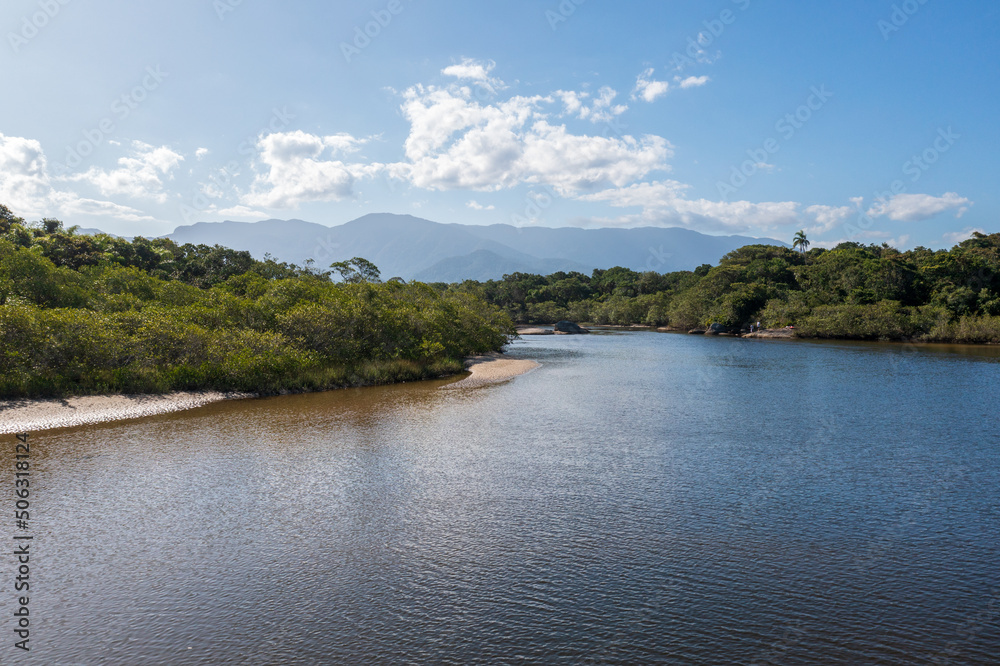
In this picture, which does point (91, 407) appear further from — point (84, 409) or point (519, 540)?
point (519, 540)

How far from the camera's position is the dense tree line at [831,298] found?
75.9 metres

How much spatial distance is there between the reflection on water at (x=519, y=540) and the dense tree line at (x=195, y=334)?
5951 mm

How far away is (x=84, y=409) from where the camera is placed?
2625 cm

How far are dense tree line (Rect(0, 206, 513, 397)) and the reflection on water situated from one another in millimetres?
5951

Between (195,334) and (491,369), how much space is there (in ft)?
78.2

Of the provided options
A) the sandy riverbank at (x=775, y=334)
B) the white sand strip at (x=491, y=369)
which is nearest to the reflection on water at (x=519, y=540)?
the white sand strip at (x=491, y=369)

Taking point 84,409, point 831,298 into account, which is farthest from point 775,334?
point 84,409

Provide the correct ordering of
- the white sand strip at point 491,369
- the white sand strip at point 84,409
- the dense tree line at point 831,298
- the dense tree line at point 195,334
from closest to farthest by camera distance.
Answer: the white sand strip at point 84,409 < the dense tree line at point 195,334 < the white sand strip at point 491,369 < the dense tree line at point 831,298

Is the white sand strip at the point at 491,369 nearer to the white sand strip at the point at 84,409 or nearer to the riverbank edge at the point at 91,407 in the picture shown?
the riverbank edge at the point at 91,407

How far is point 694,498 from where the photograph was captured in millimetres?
15680

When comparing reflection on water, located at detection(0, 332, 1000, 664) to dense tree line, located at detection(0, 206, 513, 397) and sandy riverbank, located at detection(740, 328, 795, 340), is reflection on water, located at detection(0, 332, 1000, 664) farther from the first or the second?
sandy riverbank, located at detection(740, 328, 795, 340)

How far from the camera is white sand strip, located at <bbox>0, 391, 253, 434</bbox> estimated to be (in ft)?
79.7

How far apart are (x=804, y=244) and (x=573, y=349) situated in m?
106

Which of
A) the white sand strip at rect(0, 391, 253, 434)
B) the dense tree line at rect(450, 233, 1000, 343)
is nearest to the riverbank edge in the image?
the white sand strip at rect(0, 391, 253, 434)
